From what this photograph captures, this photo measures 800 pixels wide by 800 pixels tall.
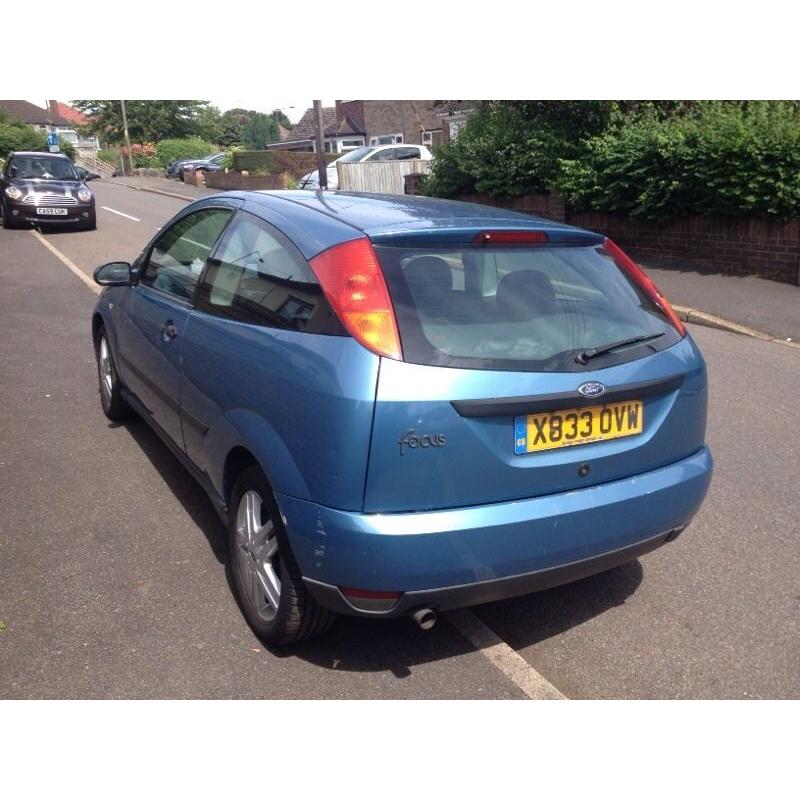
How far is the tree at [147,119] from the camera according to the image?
220ft

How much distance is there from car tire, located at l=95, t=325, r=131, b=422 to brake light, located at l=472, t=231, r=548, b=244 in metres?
3.21

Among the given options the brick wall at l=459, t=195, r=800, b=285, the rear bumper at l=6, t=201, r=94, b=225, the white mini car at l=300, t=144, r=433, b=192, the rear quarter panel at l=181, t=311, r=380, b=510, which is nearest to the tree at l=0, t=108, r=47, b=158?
the white mini car at l=300, t=144, r=433, b=192

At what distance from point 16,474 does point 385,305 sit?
10.5 feet

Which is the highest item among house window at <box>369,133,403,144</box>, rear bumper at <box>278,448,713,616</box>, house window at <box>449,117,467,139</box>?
house window at <box>449,117,467,139</box>

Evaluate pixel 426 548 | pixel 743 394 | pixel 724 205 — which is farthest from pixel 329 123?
pixel 426 548


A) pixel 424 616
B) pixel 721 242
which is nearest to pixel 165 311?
pixel 424 616

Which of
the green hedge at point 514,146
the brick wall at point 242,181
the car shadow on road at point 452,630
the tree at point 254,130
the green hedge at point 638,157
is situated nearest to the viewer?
the car shadow on road at point 452,630

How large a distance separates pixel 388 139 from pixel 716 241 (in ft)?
140

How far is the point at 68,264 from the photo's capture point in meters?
13.8

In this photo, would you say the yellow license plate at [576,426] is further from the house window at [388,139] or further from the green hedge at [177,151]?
the green hedge at [177,151]

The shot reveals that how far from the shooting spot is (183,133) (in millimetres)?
71375

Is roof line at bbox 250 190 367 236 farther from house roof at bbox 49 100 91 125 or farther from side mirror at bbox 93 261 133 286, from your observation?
house roof at bbox 49 100 91 125

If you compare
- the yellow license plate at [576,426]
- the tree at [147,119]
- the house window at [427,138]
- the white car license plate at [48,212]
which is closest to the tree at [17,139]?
the tree at [147,119]

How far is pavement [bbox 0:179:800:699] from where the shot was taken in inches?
118
